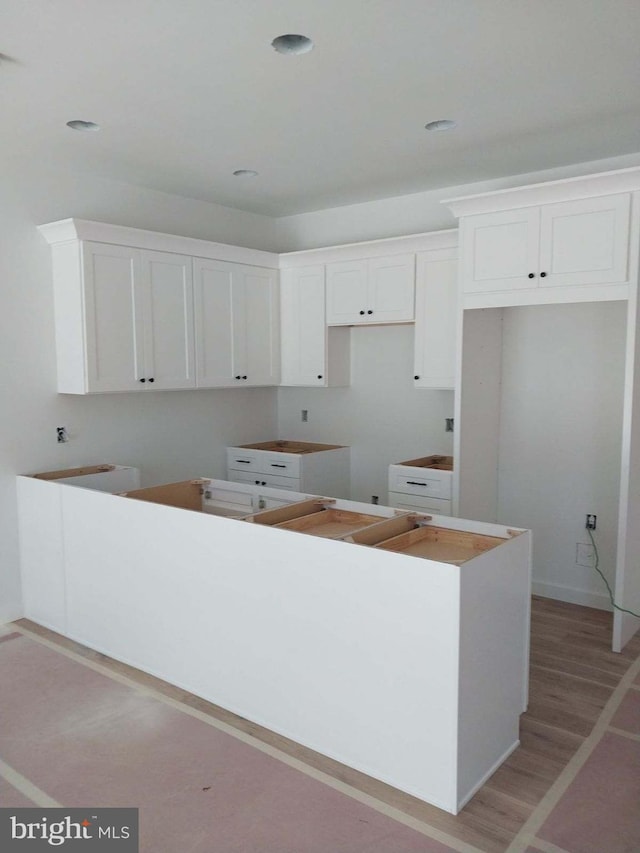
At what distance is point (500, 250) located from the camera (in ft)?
12.0

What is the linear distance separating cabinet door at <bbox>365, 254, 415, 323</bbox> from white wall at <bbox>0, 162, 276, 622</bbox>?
129cm

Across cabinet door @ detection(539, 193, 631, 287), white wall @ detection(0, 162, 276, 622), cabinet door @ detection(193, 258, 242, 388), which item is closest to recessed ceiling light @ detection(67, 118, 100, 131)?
white wall @ detection(0, 162, 276, 622)

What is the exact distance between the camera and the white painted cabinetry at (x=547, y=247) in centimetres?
328

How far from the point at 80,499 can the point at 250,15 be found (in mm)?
2371

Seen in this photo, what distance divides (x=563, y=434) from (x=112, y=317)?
282 cm

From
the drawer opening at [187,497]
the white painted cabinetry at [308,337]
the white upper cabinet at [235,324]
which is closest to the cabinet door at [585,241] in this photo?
the white painted cabinetry at [308,337]

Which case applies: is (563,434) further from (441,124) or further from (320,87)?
(320,87)

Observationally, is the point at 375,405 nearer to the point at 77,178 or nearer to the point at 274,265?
the point at 274,265

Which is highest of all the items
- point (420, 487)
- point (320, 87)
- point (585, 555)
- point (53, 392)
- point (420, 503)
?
point (320, 87)

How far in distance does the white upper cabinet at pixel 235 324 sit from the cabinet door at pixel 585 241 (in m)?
2.12

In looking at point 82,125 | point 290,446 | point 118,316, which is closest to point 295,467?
point 290,446

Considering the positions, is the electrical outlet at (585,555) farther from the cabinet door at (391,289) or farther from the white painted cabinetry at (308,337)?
the white painted cabinetry at (308,337)

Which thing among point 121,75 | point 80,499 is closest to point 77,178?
point 121,75

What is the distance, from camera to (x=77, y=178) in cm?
405
